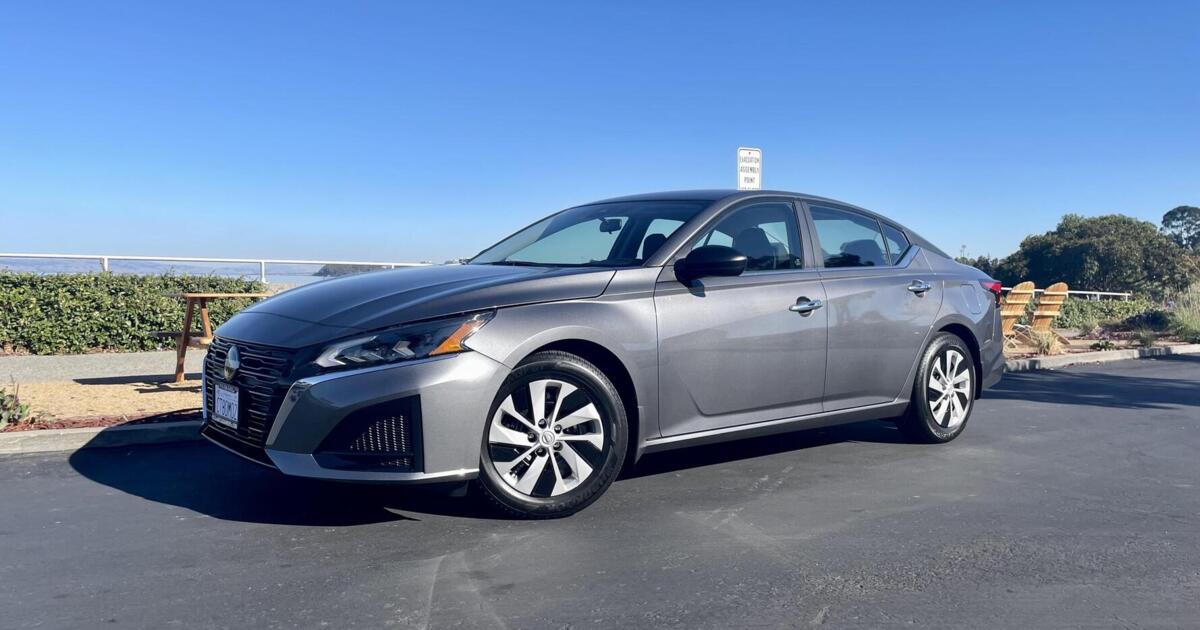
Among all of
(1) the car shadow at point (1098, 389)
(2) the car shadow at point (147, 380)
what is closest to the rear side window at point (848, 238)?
(1) the car shadow at point (1098, 389)

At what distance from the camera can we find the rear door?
5621 mm

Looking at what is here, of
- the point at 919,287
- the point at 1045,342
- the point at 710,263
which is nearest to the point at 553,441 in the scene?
the point at 710,263

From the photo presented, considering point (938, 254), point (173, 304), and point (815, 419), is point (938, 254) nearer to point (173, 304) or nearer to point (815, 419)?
point (815, 419)

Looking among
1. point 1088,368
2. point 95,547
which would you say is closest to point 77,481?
point 95,547

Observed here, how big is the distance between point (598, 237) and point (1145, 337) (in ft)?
48.1

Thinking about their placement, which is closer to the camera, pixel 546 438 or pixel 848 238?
pixel 546 438

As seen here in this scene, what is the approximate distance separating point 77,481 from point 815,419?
4270 millimetres

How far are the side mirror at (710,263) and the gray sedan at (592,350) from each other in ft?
0.04

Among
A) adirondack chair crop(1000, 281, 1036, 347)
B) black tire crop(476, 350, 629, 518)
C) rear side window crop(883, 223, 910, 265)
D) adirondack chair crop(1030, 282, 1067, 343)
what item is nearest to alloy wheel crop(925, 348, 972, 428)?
rear side window crop(883, 223, 910, 265)

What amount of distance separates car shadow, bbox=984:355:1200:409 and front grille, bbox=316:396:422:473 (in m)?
7.02

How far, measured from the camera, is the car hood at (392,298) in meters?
4.21

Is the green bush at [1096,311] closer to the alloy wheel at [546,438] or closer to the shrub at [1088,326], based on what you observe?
the shrub at [1088,326]

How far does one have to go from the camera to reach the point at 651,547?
13.3 ft

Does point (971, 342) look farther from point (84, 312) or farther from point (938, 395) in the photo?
point (84, 312)
